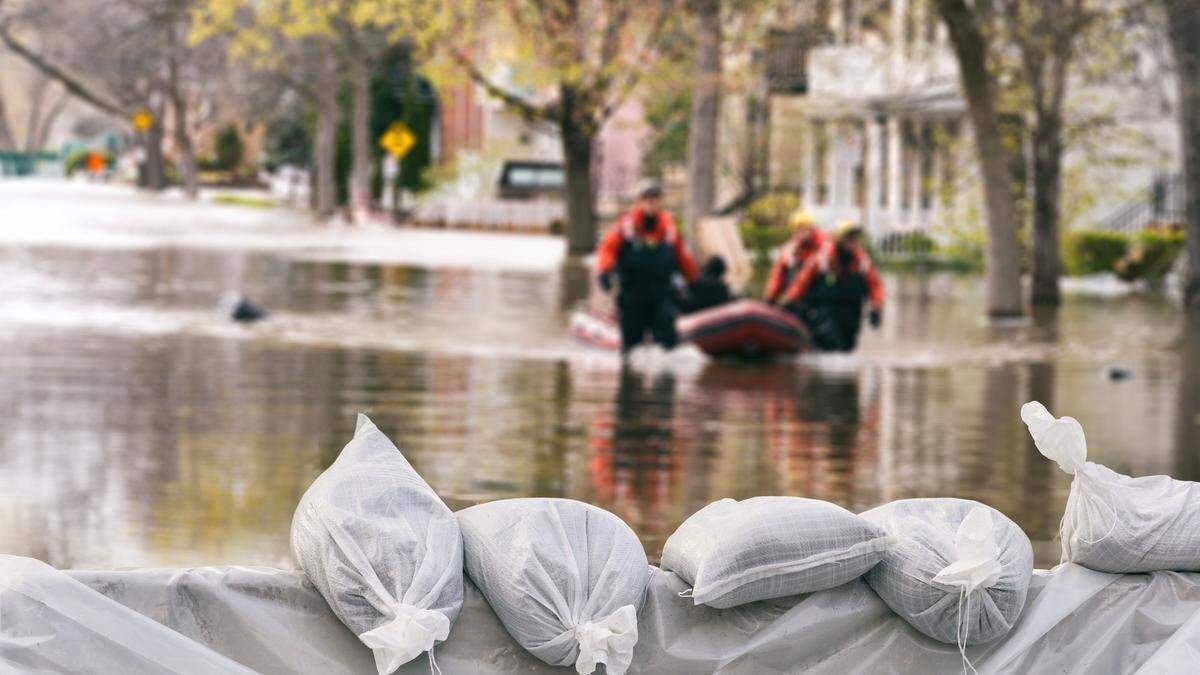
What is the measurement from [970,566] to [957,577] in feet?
0.12

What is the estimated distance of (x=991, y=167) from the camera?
27234 mm

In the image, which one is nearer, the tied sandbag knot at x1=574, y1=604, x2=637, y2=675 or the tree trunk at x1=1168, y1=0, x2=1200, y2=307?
the tied sandbag knot at x1=574, y1=604, x2=637, y2=675

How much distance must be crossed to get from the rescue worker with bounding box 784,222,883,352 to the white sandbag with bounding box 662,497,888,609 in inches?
620

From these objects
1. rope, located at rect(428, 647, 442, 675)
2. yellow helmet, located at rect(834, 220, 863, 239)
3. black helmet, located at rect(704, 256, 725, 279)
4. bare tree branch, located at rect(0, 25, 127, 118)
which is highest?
bare tree branch, located at rect(0, 25, 127, 118)

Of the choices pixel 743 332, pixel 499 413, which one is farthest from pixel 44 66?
pixel 499 413

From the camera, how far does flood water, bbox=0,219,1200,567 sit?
34.5 ft

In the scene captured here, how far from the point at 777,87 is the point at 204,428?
3850 cm

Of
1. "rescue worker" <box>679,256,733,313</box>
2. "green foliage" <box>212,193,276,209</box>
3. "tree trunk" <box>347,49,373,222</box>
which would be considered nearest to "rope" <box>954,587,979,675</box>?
"rescue worker" <box>679,256,733,313</box>

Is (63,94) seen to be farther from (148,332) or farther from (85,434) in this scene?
(85,434)

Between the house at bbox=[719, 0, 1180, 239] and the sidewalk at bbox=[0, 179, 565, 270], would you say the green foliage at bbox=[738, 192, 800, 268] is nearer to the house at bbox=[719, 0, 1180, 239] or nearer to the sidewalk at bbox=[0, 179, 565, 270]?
the house at bbox=[719, 0, 1180, 239]

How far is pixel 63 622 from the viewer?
170 inches

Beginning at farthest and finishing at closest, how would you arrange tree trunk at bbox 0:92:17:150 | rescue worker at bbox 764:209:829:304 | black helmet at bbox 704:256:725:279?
tree trunk at bbox 0:92:17:150, black helmet at bbox 704:256:725:279, rescue worker at bbox 764:209:829:304

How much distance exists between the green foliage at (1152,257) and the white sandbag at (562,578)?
31.8 metres

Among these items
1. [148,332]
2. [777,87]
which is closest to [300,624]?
[148,332]
